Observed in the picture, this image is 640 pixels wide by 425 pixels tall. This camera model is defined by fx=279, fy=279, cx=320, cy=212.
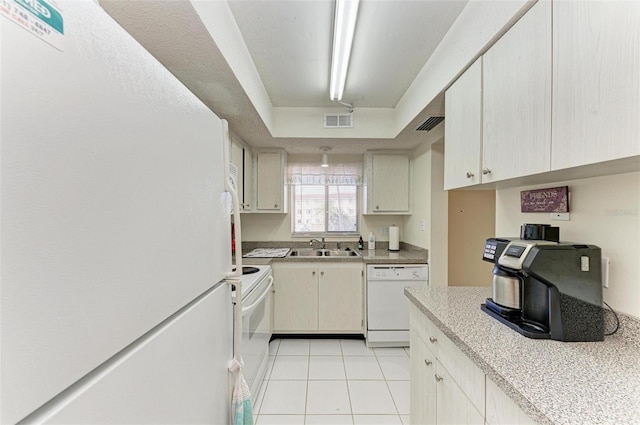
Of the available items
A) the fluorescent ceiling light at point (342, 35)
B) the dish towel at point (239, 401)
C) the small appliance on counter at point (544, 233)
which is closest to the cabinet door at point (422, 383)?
the small appliance on counter at point (544, 233)

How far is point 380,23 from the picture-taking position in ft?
5.40

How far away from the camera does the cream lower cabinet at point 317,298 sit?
9.84 feet

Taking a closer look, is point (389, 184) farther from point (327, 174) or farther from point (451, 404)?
point (451, 404)

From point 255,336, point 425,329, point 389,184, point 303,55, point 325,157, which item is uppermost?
point 303,55

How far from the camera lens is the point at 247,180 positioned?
3.11 metres

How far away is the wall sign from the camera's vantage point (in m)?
1.24

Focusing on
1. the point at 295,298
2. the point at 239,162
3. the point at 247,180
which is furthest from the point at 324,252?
the point at 239,162

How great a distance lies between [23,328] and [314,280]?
2766 millimetres

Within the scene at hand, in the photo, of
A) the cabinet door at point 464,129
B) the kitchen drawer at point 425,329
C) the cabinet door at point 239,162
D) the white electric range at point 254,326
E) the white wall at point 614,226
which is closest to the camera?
the white wall at point 614,226

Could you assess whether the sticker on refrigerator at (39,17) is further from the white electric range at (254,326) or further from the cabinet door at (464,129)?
the cabinet door at (464,129)

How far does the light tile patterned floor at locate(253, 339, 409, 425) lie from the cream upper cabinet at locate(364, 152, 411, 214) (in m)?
1.55

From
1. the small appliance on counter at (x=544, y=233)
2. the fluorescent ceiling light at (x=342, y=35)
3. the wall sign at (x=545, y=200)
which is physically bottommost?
the small appliance on counter at (x=544, y=233)

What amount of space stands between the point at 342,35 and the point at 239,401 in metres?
1.85

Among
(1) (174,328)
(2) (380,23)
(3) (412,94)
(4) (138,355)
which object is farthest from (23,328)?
(3) (412,94)
